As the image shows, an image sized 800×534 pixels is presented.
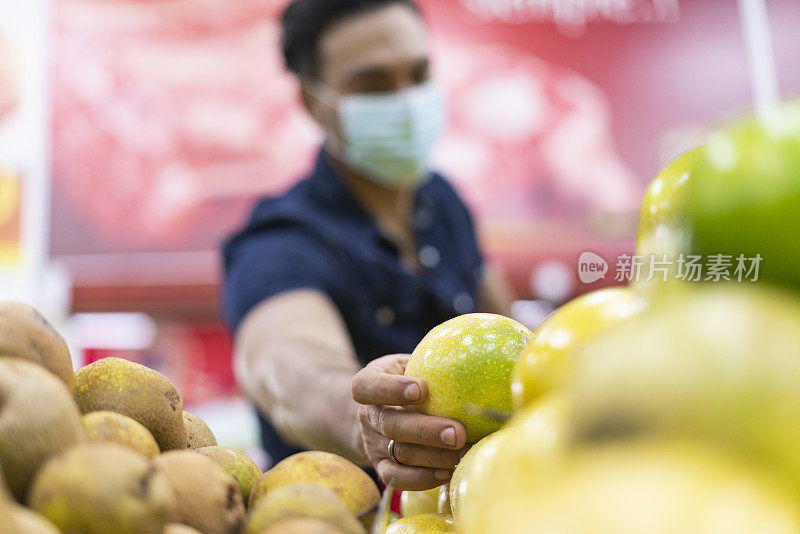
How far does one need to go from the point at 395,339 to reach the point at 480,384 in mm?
1128

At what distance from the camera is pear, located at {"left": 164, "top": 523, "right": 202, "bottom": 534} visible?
22.9 inches

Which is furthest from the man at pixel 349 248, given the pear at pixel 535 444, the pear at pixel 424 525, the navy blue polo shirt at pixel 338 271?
the pear at pixel 535 444

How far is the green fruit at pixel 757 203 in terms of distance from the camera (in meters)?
0.54

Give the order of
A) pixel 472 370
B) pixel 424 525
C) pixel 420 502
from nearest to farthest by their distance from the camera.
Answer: pixel 424 525, pixel 472 370, pixel 420 502

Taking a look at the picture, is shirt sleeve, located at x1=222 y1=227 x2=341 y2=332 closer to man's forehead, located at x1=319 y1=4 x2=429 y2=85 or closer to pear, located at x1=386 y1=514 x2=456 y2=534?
man's forehead, located at x1=319 y1=4 x2=429 y2=85

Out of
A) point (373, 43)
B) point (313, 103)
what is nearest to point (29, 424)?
point (373, 43)

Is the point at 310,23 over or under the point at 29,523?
over

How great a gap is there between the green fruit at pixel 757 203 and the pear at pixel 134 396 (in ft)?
1.84

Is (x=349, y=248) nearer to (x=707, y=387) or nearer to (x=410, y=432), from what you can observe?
(x=410, y=432)

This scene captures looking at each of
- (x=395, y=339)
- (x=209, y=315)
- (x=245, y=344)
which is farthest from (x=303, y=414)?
(x=209, y=315)

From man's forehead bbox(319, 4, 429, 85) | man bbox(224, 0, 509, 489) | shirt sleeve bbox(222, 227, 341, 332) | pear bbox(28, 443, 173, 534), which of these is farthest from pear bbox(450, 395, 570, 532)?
man's forehead bbox(319, 4, 429, 85)

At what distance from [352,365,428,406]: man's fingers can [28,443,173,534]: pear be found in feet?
1.41

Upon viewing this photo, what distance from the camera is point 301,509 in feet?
2.09

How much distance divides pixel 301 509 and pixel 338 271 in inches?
54.5
